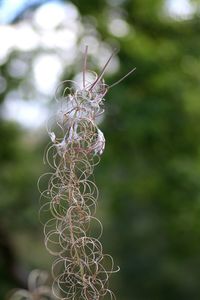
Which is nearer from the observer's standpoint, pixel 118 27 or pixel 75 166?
pixel 75 166

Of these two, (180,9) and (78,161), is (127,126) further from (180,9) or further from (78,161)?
(78,161)

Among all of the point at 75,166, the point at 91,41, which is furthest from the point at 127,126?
the point at 75,166

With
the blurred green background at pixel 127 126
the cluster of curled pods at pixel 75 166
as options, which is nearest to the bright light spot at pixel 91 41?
the blurred green background at pixel 127 126

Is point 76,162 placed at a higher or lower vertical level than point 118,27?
higher

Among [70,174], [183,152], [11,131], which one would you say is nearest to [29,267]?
[11,131]

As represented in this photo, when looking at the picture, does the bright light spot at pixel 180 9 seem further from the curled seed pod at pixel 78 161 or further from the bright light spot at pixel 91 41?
the curled seed pod at pixel 78 161

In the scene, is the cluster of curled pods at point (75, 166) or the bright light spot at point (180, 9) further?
the bright light spot at point (180, 9)

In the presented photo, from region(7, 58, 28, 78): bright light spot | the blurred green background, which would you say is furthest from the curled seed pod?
region(7, 58, 28, 78): bright light spot
